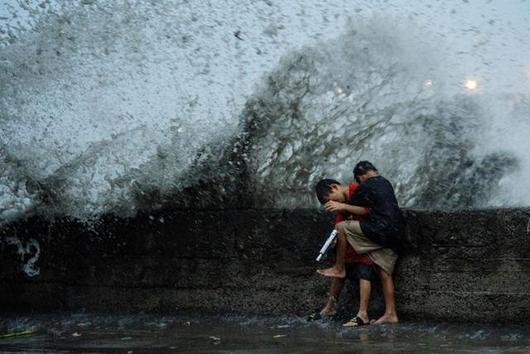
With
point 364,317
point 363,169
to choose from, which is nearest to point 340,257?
point 364,317

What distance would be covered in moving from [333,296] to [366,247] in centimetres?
49

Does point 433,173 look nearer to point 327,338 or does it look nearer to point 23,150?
point 327,338

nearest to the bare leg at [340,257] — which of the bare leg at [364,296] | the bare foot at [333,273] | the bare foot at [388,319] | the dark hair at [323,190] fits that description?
the bare foot at [333,273]

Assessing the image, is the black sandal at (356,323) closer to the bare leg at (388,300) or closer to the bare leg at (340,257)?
the bare leg at (388,300)

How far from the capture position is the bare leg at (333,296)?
282 inches

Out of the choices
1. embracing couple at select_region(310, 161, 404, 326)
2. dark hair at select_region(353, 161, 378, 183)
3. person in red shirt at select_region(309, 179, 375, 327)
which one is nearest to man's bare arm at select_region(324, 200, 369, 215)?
embracing couple at select_region(310, 161, 404, 326)

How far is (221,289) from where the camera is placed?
25.3ft

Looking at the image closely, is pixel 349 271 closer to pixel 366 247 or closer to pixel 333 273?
pixel 333 273

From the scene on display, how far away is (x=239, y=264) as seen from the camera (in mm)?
7625

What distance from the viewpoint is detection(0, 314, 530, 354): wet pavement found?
5762 millimetres

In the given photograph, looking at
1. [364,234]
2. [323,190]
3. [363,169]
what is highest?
[363,169]

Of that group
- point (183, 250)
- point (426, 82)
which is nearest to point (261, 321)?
point (183, 250)

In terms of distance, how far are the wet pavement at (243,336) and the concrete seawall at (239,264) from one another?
0.19m

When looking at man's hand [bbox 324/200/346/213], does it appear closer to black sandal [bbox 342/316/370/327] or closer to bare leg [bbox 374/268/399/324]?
bare leg [bbox 374/268/399/324]
